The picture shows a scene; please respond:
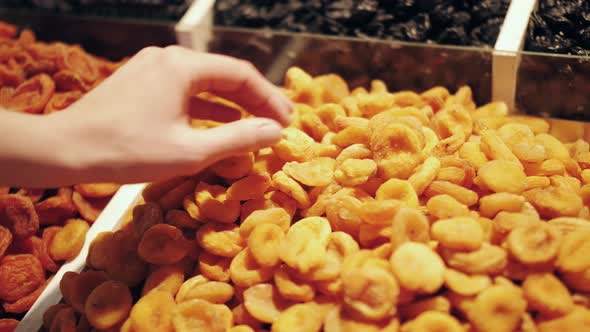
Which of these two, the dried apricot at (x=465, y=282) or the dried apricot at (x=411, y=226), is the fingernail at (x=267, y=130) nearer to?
the dried apricot at (x=411, y=226)

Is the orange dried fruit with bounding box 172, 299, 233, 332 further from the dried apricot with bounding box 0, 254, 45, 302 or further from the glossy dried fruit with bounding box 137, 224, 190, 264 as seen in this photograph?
the dried apricot with bounding box 0, 254, 45, 302

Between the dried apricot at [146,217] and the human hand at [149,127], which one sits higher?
the human hand at [149,127]

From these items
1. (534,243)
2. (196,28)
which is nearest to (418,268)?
(534,243)

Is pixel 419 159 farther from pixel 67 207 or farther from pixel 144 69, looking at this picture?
pixel 67 207

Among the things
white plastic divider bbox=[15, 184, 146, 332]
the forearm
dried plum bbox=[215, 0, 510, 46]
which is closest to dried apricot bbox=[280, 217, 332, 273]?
the forearm

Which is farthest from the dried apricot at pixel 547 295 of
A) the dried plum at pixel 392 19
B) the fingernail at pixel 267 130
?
the dried plum at pixel 392 19

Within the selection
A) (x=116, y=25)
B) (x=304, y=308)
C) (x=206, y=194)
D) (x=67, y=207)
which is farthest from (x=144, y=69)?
(x=116, y=25)
